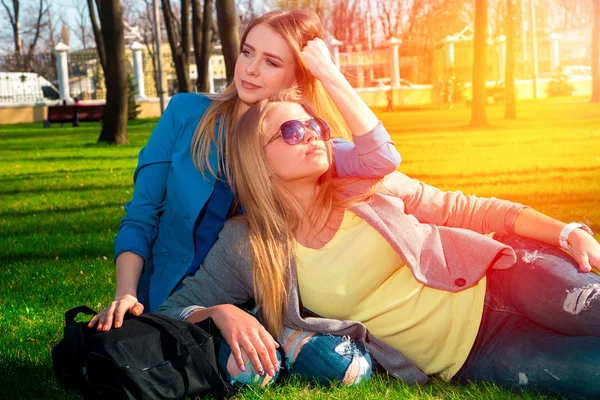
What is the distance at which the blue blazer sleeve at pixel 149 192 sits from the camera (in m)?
3.79

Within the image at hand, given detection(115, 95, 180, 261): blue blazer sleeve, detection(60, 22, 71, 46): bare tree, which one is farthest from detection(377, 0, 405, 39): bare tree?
detection(60, 22, 71, 46): bare tree

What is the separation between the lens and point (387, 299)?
137 inches

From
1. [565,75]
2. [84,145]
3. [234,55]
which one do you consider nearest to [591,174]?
[234,55]

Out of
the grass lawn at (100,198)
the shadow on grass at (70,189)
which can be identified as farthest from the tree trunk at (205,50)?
the shadow on grass at (70,189)

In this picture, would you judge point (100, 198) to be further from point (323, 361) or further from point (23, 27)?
point (23, 27)

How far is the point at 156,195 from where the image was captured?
4016 millimetres

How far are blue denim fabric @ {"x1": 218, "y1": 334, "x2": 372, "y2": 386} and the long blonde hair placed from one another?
2.70 ft

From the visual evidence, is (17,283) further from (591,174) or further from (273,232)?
(591,174)

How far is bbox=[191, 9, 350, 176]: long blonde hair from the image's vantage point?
152 inches

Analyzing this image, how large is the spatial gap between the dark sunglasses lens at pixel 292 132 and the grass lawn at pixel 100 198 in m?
0.95

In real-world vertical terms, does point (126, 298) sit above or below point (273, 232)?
below

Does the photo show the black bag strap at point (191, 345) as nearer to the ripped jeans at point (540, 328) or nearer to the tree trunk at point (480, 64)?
the ripped jeans at point (540, 328)

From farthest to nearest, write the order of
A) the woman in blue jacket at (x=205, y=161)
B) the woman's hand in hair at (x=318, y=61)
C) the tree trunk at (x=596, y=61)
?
the tree trunk at (x=596, y=61), the woman in blue jacket at (x=205, y=161), the woman's hand in hair at (x=318, y=61)

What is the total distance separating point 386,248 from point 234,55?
1407 centimetres
